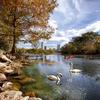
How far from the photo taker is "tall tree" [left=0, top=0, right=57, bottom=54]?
31.2 meters

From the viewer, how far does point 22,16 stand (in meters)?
32.1

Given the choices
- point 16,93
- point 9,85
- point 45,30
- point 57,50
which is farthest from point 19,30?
point 57,50

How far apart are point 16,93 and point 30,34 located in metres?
21.5

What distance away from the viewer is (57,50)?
12800 cm

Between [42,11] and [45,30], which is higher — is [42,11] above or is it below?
above

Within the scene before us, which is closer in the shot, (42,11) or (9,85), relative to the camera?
(9,85)

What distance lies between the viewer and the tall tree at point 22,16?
3119 cm

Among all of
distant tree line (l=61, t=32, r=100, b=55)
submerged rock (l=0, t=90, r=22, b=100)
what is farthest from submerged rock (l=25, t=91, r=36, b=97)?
distant tree line (l=61, t=32, r=100, b=55)

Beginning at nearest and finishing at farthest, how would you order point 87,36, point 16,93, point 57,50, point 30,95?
point 16,93 < point 30,95 < point 87,36 < point 57,50

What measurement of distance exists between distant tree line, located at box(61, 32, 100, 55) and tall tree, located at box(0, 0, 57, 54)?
2164 inches

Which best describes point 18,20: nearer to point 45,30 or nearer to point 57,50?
point 45,30

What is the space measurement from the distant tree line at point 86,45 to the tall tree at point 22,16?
55.0 m

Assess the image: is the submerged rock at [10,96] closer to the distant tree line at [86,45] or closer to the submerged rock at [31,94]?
the submerged rock at [31,94]

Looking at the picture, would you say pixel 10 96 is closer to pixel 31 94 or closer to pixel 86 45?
pixel 31 94
